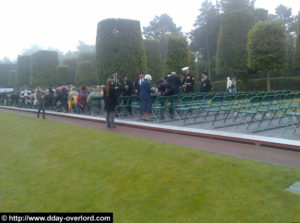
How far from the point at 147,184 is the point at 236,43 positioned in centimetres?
2526

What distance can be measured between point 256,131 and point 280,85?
24.8m

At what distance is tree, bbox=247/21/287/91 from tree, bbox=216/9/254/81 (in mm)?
4569

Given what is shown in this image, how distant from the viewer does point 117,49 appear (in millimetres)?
18297

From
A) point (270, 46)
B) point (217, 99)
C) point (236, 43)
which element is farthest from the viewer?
point (236, 43)

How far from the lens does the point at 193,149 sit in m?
7.31

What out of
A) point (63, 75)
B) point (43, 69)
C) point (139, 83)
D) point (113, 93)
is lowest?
point (113, 93)

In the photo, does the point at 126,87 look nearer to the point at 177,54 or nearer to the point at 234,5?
the point at 177,54

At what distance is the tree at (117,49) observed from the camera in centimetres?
1817

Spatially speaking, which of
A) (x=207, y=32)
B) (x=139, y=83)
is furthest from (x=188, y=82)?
(x=207, y=32)

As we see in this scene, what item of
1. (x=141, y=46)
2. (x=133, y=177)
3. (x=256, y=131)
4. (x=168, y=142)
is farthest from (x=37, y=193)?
(x=141, y=46)

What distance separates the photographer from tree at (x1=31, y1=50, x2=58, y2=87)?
36.6 meters

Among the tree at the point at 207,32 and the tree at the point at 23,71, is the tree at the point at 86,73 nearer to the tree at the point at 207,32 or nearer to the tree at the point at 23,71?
the tree at the point at 23,71

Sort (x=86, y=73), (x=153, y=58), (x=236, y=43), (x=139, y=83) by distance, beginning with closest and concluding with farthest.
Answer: (x=139, y=83)
(x=236, y=43)
(x=153, y=58)
(x=86, y=73)

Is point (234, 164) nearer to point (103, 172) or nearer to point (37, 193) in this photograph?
point (103, 172)
